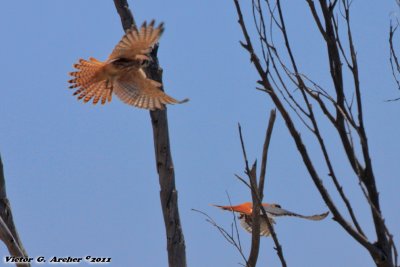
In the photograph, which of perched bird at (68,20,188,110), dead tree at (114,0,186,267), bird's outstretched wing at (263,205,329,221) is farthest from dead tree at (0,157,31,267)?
bird's outstretched wing at (263,205,329,221)

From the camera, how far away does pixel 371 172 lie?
148cm

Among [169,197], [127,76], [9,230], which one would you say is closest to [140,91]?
[127,76]

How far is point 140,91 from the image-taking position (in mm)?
4262

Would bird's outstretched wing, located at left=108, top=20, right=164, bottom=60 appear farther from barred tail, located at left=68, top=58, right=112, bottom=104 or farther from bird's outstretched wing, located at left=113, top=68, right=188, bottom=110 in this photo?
barred tail, located at left=68, top=58, right=112, bottom=104

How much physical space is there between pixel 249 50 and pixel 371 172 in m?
0.37

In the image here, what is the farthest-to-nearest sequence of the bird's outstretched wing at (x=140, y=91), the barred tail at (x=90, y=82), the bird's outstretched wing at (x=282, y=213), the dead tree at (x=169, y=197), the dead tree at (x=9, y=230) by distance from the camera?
the barred tail at (x=90, y=82)
the bird's outstretched wing at (x=140, y=91)
the bird's outstretched wing at (x=282, y=213)
the dead tree at (x=169, y=197)
the dead tree at (x=9, y=230)

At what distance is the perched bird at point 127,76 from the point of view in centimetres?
376

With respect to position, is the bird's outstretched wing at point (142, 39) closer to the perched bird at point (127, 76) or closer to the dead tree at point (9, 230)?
the perched bird at point (127, 76)

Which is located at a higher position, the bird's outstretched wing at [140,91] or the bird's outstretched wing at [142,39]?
the bird's outstretched wing at [142,39]

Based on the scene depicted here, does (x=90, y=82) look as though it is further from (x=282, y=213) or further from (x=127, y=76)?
(x=282, y=213)

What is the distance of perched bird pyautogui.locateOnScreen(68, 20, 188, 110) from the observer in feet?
12.3

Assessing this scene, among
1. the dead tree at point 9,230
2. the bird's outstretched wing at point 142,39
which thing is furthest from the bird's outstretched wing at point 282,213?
the dead tree at point 9,230

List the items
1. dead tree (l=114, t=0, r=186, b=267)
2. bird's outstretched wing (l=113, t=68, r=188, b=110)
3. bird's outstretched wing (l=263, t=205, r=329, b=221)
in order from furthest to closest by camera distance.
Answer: bird's outstretched wing (l=113, t=68, r=188, b=110)
bird's outstretched wing (l=263, t=205, r=329, b=221)
dead tree (l=114, t=0, r=186, b=267)

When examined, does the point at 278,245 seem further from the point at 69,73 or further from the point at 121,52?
the point at 69,73
